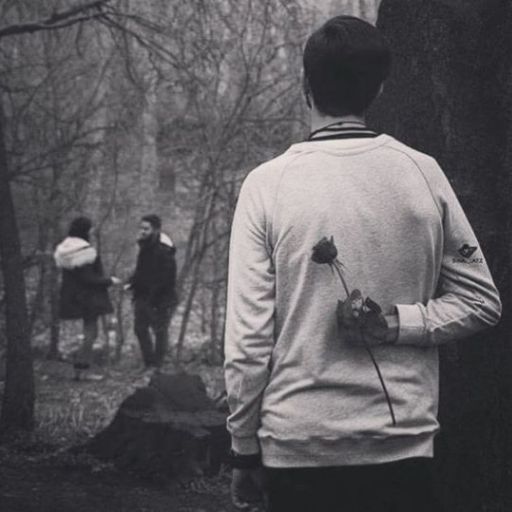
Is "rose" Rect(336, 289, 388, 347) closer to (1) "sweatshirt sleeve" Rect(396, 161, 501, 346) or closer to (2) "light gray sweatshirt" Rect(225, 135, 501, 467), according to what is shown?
(2) "light gray sweatshirt" Rect(225, 135, 501, 467)

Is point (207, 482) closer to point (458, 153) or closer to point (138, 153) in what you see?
point (458, 153)

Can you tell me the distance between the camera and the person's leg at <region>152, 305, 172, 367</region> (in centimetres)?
1164

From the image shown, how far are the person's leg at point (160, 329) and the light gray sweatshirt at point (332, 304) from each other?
960 centimetres

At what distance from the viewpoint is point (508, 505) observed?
2.99m

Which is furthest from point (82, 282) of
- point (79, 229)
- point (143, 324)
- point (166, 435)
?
point (166, 435)

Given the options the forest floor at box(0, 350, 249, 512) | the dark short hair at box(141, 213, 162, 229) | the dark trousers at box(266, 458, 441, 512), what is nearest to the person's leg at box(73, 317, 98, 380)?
the dark short hair at box(141, 213, 162, 229)

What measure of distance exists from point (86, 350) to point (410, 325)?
891 cm

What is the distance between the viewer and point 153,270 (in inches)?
451

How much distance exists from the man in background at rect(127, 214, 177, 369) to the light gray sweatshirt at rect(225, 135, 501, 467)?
930 cm

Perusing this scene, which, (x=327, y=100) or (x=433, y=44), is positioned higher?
(x=433, y=44)

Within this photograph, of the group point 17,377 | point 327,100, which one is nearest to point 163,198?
point 17,377

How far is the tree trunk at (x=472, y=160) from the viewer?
3.05m

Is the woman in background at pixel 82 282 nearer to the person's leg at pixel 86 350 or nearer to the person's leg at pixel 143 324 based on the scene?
the person's leg at pixel 86 350

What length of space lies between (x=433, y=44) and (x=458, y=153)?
1.40 feet
